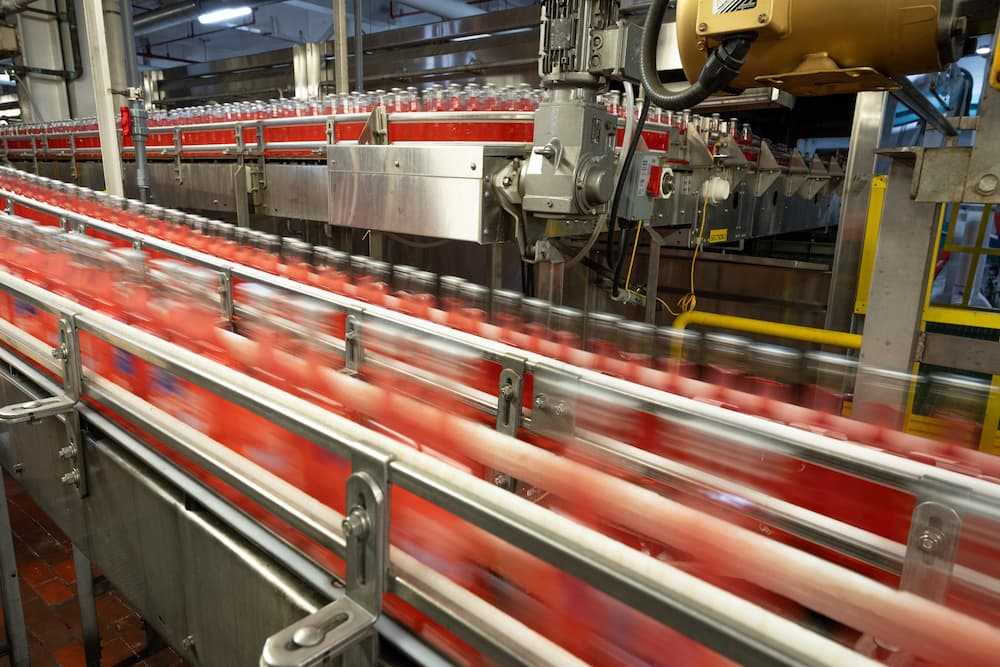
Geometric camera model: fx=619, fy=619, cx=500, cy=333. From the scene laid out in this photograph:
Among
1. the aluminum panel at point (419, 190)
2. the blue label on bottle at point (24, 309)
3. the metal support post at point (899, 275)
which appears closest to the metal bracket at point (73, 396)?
the blue label on bottle at point (24, 309)

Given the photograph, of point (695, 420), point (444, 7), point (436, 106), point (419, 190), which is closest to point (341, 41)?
point (436, 106)

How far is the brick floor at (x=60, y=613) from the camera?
2.29 meters

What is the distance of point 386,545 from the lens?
539 mm

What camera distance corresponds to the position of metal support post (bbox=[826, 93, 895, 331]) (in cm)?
299

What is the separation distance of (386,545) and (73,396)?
757mm

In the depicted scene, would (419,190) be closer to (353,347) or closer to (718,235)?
(353,347)

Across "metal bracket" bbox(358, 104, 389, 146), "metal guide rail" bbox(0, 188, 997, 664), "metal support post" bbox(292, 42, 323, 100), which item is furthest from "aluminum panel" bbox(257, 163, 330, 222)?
"metal support post" bbox(292, 42, 323, 100)

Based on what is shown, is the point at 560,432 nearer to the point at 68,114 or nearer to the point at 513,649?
the point at 513,649

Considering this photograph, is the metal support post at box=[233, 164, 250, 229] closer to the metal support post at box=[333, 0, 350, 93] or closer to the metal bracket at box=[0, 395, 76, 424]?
the metal support post at box=[333, 0, 350, 93]

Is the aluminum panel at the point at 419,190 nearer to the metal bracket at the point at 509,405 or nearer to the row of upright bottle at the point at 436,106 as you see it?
the row of upright bottle at the point at 436,106

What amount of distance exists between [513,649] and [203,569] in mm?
491

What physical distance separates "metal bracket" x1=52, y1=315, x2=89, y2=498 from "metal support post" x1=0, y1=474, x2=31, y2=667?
773mm

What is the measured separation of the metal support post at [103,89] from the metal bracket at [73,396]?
281 centimetres

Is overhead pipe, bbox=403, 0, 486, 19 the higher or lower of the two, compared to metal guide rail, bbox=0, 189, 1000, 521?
higher
